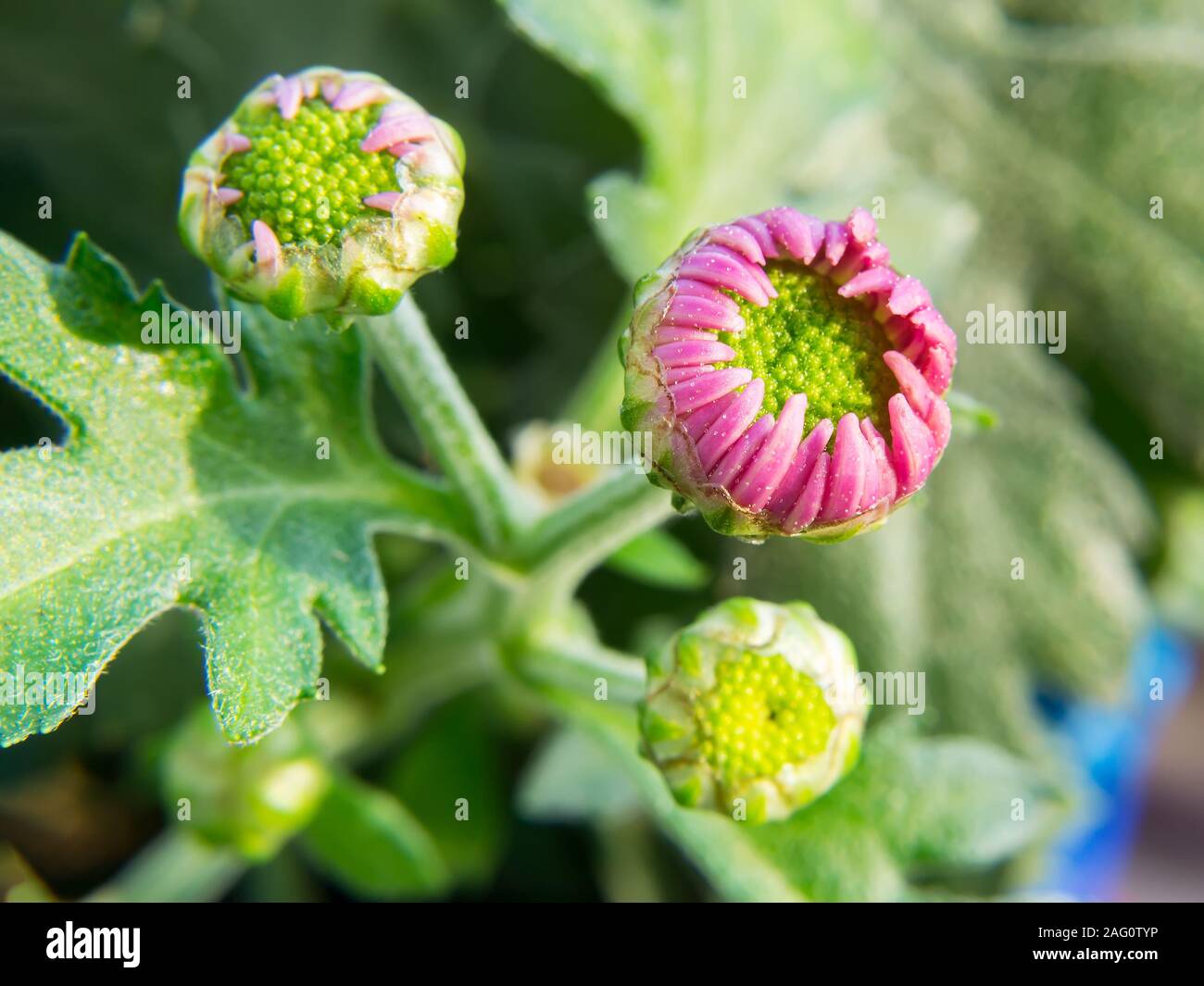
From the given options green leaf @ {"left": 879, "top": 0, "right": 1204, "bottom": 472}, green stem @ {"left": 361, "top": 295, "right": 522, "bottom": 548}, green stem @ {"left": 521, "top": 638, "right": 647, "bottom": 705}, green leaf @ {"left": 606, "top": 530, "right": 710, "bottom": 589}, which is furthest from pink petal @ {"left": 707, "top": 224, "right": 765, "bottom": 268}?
green leaf @ {"left": 879, "top": 0, "right": 1204, "bottom": 472}

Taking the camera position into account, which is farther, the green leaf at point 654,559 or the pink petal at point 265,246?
the green leaf at point 654,559

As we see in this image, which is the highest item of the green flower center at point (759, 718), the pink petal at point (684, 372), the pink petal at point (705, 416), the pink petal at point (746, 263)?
the pink petal at point (746, 263)

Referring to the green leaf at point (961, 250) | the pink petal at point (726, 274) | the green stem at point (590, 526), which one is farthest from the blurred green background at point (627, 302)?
the pink petal at point (726, 274)

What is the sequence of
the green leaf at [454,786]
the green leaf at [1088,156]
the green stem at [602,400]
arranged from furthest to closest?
the green leaf at [1088,156] → the green leaf at [454,786] → the green stem at [602,400]

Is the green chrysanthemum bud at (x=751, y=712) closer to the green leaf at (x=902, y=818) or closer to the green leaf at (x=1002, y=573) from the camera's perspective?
the green leaf at (x=902, y=818)

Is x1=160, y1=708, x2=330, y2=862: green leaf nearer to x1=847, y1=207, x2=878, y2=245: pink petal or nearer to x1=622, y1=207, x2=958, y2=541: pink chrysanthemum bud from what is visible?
x1=622, y1=207, x2=958, y2=541: pink chrysanthemum bud

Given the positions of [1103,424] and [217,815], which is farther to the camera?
[1103,424]
